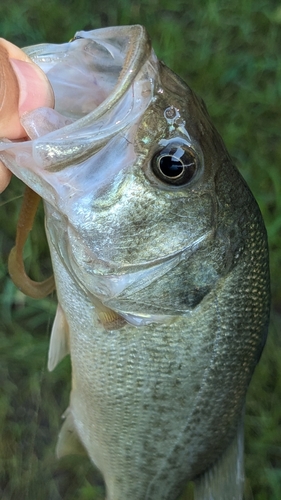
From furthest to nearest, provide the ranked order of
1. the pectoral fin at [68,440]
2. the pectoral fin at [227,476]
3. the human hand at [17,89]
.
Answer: the pectoral fin at [68,440], the pectoral fin at [227,476], the human hand at [17,89]

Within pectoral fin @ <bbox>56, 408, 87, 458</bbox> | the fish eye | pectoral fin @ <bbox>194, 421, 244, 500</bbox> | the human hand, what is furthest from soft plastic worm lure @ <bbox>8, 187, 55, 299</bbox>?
pectoral fin @ <bbox>194, 421, 244, 500</bbox>

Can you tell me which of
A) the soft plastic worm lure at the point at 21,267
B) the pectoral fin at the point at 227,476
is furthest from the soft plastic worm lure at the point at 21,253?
the pectoral fin at the point at 227,476

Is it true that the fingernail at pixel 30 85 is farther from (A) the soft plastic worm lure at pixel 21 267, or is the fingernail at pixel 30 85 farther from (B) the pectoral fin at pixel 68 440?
(B) the pectoral fin at pixel 68 440

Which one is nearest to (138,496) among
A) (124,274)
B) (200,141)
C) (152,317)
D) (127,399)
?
(127,399)

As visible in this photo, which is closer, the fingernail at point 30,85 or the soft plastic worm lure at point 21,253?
the fingernail at point 30,85

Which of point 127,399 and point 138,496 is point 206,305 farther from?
point 138,496

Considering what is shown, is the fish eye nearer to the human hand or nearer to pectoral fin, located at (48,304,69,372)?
the human hand
